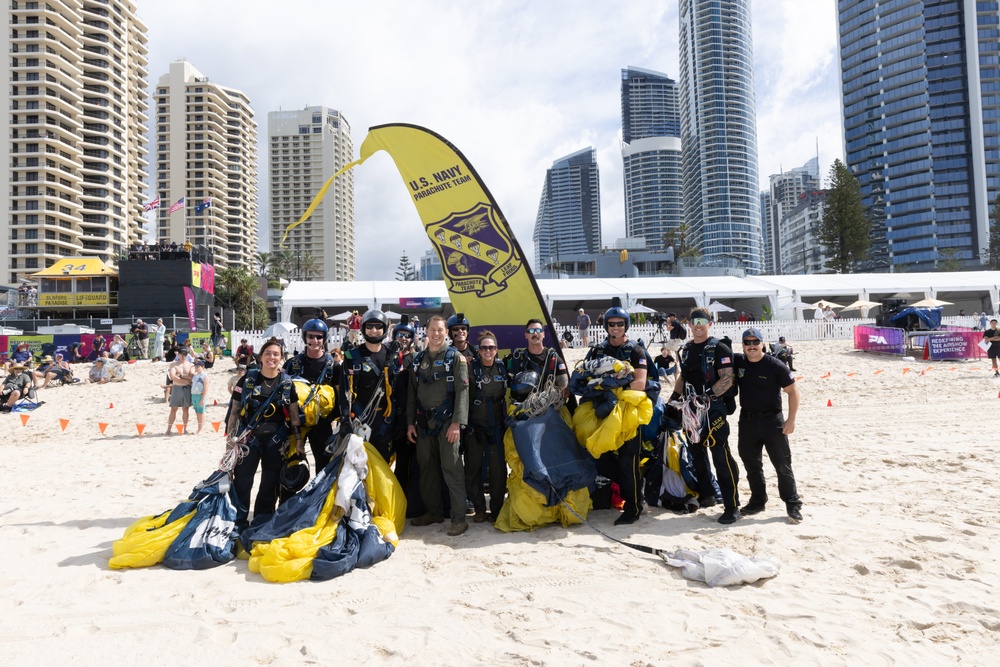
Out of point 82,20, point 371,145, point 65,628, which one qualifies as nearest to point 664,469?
point 65,628

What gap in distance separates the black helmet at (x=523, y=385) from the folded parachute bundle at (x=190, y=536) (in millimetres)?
2303

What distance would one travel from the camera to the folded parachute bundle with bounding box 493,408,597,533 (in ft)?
14.6

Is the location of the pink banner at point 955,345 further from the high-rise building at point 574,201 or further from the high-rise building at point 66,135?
the high-rise building at point 574,201

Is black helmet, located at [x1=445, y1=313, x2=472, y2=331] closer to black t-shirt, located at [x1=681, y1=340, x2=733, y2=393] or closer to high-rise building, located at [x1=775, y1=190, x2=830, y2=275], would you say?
black t-shirt, located at [x1=681, y1=340, x2=733, y2=393]

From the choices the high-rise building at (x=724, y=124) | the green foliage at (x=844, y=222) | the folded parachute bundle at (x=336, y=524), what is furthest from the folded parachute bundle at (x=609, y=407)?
the high-rise building at (x=724, y=124)

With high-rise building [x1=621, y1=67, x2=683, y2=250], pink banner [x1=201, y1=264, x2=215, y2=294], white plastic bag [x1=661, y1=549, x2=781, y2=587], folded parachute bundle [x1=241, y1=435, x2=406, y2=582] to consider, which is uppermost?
high-rise building [x1=621, y1=67, x2=683, y2=250]

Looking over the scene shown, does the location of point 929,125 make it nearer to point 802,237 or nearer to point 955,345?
point 802,237

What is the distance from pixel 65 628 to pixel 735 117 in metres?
126

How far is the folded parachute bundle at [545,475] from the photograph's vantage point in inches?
175

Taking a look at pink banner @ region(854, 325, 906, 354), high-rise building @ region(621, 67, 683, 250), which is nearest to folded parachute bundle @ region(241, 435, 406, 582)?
pink banner @ region(854, 325, 906, 354)

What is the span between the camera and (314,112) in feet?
447

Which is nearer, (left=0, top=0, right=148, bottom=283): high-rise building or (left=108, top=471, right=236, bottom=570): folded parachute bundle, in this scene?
(left=108, top=471, right=236, bottom=570): folded parachute bundle

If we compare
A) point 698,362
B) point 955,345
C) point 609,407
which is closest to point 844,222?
point 955,345

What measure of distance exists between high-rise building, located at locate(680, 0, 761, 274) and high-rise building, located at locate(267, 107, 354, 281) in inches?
3152
